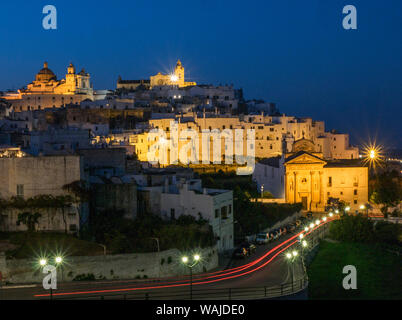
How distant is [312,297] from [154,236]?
821 cm

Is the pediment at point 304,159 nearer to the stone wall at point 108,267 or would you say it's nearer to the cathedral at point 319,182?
the cathedral at point 319,182

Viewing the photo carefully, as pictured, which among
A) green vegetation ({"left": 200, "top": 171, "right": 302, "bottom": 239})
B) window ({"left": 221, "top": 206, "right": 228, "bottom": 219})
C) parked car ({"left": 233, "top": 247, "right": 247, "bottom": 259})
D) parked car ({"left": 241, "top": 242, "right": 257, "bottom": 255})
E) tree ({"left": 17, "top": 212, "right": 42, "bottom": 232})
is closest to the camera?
tree ({"left": 17, "top": 212, "right": 42, "bottom": 232})

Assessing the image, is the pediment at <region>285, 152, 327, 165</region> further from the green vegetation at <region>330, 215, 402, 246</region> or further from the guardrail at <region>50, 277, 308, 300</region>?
the guardrail at <region>50, 277, 308, 300</region>

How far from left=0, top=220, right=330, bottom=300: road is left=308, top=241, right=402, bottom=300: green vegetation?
302 centimetres

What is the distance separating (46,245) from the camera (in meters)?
27.3

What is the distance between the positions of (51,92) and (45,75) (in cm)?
717

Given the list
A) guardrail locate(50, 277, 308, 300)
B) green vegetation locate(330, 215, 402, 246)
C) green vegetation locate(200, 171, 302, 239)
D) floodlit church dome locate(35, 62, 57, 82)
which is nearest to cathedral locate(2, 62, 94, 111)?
floodlit church dome locate(35, 62, 57, 82)

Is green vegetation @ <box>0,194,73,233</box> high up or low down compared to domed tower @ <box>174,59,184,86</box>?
down

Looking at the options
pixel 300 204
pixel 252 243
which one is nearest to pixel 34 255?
pixel 252 243

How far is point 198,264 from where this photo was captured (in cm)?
2819

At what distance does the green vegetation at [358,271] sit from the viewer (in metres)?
31.5

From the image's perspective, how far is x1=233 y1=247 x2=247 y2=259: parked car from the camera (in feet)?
99.8

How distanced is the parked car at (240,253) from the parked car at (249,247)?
474mm
